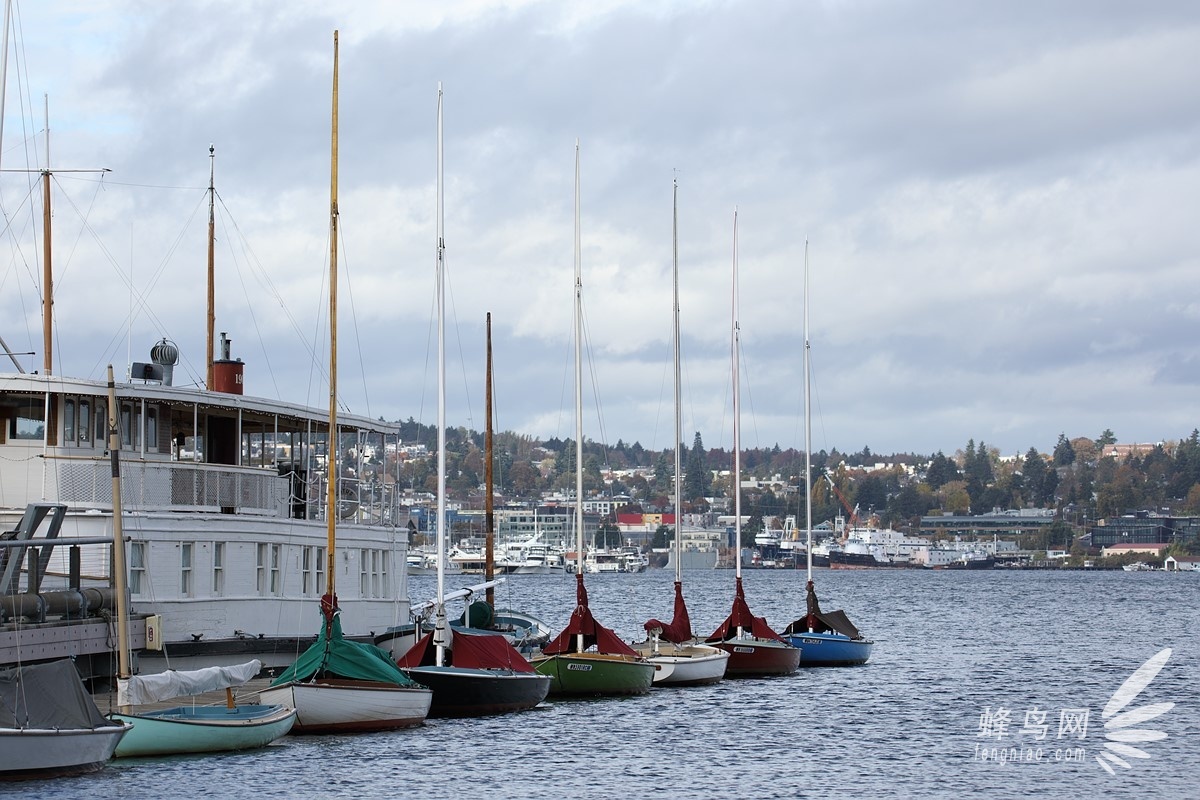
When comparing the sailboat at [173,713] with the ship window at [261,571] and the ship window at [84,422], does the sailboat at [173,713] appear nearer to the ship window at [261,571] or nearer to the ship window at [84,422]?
the ship window at [84,422]

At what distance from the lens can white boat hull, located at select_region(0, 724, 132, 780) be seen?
28.6m

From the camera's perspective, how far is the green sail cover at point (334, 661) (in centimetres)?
3484

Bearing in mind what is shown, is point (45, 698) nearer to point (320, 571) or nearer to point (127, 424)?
point (127, 424)

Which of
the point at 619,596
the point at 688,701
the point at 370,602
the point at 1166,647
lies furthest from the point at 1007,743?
the point at 619,596

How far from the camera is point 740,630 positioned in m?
55.7

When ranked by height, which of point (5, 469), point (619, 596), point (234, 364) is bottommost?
point (619, 596)

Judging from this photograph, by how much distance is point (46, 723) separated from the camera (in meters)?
29.0

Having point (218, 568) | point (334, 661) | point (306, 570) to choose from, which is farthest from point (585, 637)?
point (334, 661)

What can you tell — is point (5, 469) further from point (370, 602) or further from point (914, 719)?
point (914, 719)

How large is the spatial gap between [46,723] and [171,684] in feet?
11.3

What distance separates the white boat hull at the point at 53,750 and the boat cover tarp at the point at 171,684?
162 centimetres

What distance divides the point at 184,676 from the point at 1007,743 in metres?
20.7

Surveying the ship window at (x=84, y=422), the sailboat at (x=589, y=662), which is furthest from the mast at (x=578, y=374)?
the ship window at (x=84, y=422)

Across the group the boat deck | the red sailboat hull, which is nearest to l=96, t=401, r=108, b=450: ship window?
the boat deck
